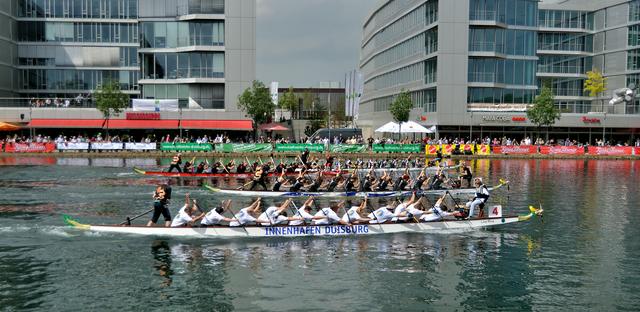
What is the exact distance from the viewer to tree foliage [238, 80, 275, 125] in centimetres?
7538

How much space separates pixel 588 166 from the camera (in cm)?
6334

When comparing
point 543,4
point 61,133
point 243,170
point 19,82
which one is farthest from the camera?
point 543,4

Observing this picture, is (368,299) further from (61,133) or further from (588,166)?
(61,133)

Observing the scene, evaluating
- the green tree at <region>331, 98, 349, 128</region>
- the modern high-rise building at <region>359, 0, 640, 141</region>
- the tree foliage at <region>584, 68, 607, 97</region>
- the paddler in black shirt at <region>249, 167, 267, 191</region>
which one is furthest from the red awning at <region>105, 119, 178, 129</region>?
the green tree at <region>331, 98, 349, 128</region>

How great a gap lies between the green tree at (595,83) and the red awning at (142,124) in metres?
66.6

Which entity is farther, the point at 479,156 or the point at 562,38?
the point at 562,38

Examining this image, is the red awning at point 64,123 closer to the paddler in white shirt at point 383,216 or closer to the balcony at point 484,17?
the balcony at point 484,17

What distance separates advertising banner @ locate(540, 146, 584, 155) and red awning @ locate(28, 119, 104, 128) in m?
56.3

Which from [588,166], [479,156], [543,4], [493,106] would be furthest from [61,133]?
[543,4]

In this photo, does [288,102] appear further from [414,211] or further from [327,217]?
[327,217]

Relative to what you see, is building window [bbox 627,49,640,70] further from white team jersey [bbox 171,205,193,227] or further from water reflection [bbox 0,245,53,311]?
water reflection [bbox 0,245,53,311]

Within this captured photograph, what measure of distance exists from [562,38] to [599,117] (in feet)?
74.2

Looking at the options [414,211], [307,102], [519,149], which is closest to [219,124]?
[519,149]

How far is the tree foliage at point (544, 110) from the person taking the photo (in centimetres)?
7738
